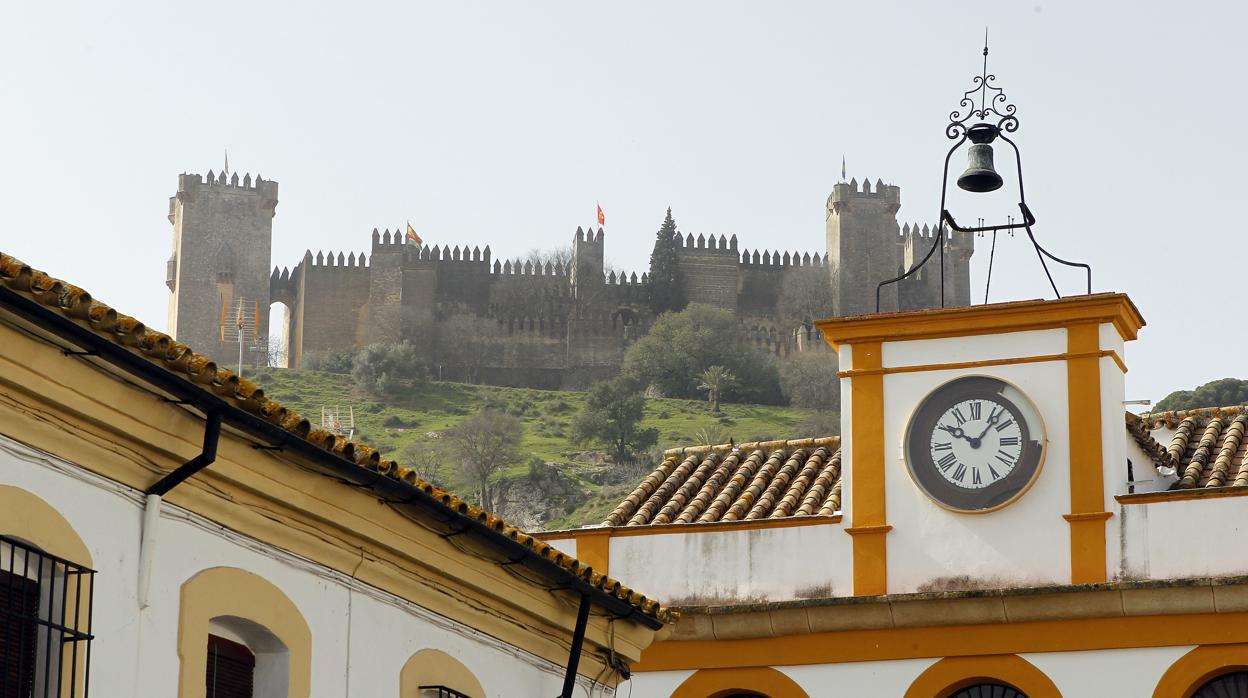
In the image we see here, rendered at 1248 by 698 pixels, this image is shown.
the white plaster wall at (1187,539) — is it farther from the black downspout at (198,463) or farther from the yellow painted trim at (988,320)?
the black downspout at (198,463)

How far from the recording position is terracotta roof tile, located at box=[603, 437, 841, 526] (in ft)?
61.1

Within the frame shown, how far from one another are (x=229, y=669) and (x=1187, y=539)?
9.42 meters

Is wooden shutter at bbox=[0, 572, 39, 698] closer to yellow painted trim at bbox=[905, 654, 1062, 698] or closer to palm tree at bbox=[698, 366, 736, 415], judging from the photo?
yellow painted trim at bbox=[905, 654, 1062, 698]

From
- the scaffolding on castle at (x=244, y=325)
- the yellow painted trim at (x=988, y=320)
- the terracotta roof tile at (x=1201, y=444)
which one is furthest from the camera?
the scaffolding on castle at (x=244, y=325)

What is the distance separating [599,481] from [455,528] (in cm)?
6480

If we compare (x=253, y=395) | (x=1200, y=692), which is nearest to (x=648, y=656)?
(x=1200, y=692)

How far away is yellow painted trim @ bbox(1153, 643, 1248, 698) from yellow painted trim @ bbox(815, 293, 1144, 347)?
2776 mm

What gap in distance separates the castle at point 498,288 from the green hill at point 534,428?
12.4ft

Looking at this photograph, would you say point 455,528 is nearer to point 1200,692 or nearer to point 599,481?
point 1200,692

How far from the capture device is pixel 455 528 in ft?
33.4

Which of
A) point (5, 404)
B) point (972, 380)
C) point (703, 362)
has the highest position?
point (703, 362)

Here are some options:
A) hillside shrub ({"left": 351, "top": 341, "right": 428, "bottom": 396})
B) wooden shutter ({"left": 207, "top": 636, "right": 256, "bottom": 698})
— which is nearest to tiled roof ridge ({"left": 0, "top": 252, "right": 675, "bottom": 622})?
wooden shutter ({"left": 207, "top": 636, "right": 256, "bottom": 698})

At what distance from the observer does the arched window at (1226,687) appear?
51.5 ft

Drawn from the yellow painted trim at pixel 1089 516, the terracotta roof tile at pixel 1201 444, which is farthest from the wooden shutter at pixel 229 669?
the terracotta roof tile at pixel 1201 444
